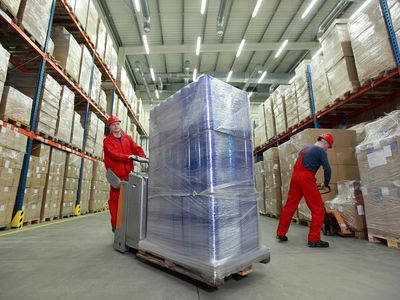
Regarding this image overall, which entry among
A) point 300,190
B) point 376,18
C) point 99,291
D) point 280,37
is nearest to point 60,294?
point 99,291

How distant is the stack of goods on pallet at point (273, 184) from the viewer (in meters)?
5.35

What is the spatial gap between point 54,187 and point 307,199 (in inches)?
179

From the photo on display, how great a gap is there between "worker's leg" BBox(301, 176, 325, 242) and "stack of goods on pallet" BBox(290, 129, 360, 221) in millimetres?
1222

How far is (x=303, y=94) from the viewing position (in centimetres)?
519

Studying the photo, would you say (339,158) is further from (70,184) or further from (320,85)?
(70,184)

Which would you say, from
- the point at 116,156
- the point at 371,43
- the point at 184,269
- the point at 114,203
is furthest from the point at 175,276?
the point at 371,43

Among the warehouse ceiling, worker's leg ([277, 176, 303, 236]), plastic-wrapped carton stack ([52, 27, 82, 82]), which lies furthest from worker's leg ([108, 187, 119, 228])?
the warehouse ceiling

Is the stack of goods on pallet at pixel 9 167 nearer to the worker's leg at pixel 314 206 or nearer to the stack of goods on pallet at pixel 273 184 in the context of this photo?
the worker's leg at pixel 314 206

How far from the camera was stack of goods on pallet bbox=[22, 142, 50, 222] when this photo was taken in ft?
12.3

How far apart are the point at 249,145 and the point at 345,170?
2.95 meters

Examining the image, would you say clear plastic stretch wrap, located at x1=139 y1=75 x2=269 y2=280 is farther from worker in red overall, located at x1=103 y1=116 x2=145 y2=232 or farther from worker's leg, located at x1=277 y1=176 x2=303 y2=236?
worker's leg, located at x1=277 y1=176 x2=303 y2=236

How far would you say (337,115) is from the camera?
5.04 meters

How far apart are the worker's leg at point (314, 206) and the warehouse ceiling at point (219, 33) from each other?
21.3ft

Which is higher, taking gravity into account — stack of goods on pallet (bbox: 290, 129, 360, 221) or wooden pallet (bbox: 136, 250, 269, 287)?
stack of goods on pallet (bbox: 290, 129, 360, 221)
